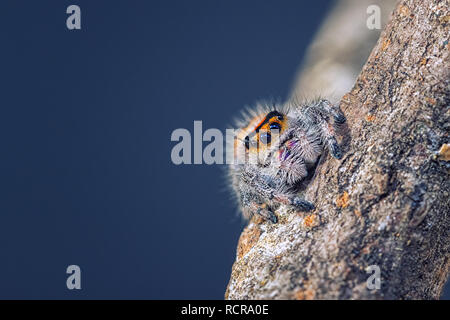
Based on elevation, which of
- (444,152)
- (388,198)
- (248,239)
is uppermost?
(444,152)

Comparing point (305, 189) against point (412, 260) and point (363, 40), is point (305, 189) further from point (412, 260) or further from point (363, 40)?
point (363, 40)

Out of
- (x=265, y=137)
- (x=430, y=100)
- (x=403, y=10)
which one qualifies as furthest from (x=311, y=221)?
(x=403, y=10)

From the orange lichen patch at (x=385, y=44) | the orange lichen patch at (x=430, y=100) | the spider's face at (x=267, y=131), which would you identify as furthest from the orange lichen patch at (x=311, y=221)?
the orange lichen patch at (x=385, y=44)

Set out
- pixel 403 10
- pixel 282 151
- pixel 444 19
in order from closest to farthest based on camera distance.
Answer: pixel 444 19, pixel 403 10, pixel 282 151

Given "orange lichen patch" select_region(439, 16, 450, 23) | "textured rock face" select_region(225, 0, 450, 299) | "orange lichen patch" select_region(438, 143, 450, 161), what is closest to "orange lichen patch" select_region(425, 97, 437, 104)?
"textured rock face" select_region(225, 0, 450, 299)

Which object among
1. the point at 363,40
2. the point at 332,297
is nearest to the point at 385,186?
the point at 332,297

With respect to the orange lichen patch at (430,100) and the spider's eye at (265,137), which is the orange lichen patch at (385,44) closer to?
the orange lichen patch at (430,100)

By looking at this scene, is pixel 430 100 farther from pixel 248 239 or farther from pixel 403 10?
pixel 248 239
